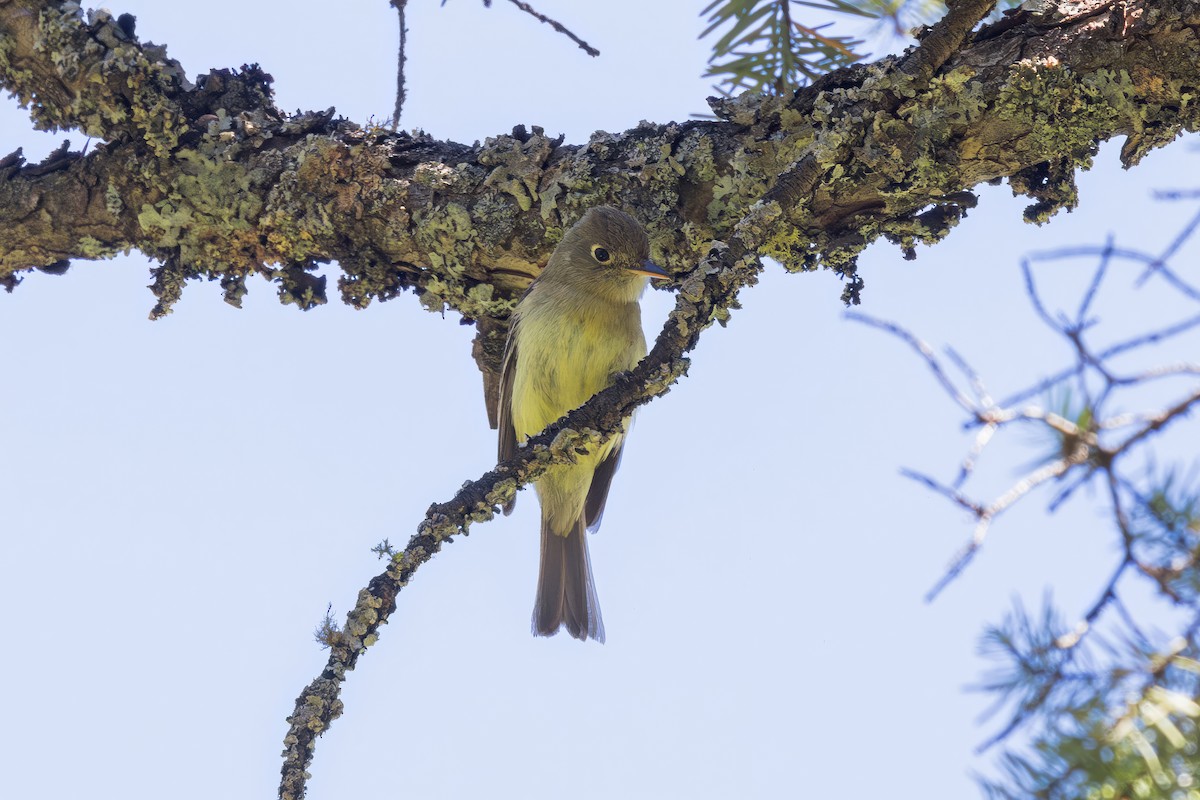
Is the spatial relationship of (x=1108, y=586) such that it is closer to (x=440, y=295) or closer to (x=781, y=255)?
(x=781, y=255)

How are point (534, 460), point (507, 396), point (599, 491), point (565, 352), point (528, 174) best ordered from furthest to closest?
point (599, 491)
point (507, 396)
point (565, 352)
point (528, 174)
point (534, 460)

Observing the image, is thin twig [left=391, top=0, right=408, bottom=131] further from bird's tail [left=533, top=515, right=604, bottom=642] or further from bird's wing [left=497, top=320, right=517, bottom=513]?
bird's tail [left=533, top=515, right=604, bottom=642]

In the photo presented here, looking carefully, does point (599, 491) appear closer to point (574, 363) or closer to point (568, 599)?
point (568, 599)

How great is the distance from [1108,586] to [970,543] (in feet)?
0.65

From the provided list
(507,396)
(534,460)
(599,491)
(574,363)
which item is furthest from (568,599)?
(534,460)

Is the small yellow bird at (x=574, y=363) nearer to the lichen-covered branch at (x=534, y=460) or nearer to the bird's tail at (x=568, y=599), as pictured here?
the bird's tail at (x=568, y=599)

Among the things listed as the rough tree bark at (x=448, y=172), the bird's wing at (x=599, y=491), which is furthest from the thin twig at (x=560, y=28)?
the bird's wing at (x=599, y=491)

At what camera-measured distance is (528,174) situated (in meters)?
4.38

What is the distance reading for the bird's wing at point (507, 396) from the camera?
532 cm

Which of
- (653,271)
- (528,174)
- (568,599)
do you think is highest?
(528,174)

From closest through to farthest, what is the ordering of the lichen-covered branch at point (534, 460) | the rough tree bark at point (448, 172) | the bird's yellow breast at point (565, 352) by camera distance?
the lichen-covered branch at point (534, 460)
the rough tree bark at point (448, 172)
the bird's yellow breast at point (565, 352)

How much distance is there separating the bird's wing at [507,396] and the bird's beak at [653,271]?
0.73 metres

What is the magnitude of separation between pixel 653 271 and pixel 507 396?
4.31 ft

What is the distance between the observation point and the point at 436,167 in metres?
4.49
